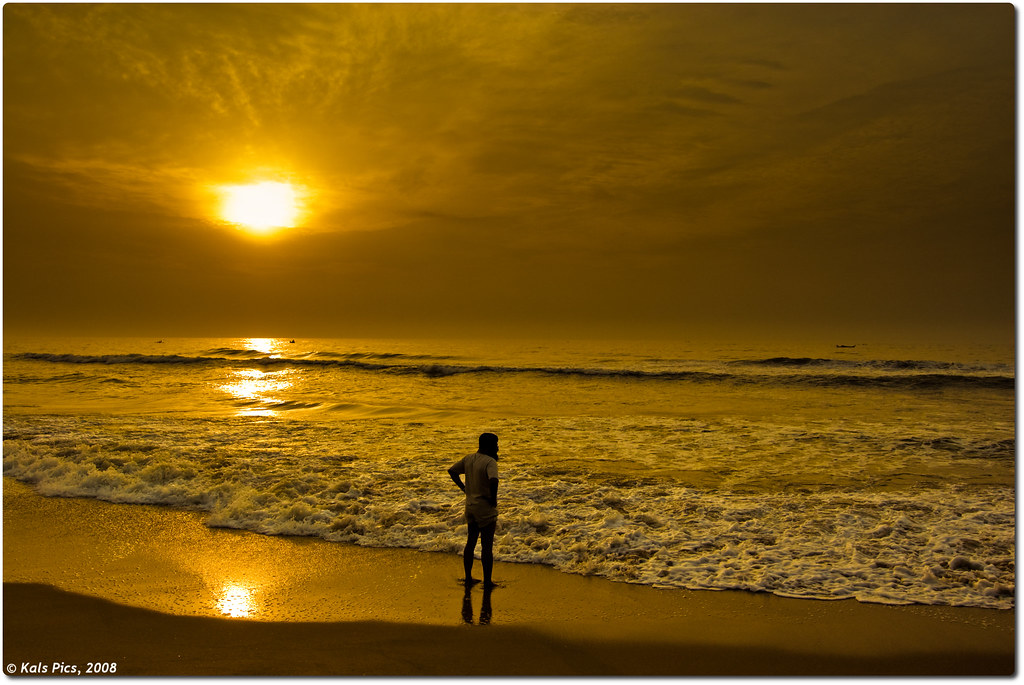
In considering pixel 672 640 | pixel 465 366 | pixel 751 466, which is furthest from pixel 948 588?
pixel 465 366

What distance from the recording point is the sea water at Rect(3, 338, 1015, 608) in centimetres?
855

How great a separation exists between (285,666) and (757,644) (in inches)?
178

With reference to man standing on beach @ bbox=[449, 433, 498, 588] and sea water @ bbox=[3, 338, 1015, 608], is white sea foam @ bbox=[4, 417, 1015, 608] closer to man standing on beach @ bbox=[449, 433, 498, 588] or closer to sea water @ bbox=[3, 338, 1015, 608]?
sea water @ bbox=[3, 338, 1015, 608]

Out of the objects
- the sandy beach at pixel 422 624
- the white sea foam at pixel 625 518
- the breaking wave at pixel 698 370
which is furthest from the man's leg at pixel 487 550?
the breaking wave at pixel 698 370

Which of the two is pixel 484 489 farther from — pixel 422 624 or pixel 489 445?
pixel 422 624

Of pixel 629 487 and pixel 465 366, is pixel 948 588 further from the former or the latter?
pixel 465 366

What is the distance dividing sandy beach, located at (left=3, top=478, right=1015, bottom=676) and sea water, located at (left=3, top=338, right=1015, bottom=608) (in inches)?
25.5

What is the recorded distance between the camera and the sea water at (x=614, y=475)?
855 centimetres

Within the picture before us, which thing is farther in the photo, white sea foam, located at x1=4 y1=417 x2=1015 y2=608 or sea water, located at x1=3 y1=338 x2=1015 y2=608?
sea water, located at x1=3 y1=338 x2=1015 y2=608

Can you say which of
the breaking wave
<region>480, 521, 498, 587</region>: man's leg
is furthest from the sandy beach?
the breaking wave

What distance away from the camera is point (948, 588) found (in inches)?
301

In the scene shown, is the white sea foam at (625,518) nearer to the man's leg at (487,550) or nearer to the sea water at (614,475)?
the sea water at (614,475)

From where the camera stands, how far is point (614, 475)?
13.4m

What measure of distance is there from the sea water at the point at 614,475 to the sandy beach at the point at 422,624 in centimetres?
65
